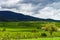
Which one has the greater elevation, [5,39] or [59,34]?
[5,39]

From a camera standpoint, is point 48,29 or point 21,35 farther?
point 48,29

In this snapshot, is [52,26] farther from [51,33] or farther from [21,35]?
[21,35]

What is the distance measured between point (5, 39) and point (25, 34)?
5408cm

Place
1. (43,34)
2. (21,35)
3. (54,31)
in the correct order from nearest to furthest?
(21,35) < (43,34) < (54,31)

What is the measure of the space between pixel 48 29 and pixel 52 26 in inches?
88.0

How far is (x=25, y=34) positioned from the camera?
82.7 meters

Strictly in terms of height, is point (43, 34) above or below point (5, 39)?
below

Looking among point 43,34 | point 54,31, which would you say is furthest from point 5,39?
point 54,31

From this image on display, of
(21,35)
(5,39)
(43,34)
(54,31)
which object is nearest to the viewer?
(5,39)

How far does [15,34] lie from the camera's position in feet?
265

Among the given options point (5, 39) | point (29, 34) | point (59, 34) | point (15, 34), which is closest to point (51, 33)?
point (59, 34)

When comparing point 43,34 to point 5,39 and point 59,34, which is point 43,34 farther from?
point 5,39

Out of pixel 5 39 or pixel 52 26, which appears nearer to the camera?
pixel 5 39

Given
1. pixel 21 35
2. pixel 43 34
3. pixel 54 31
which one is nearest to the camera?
pixel 21 35
